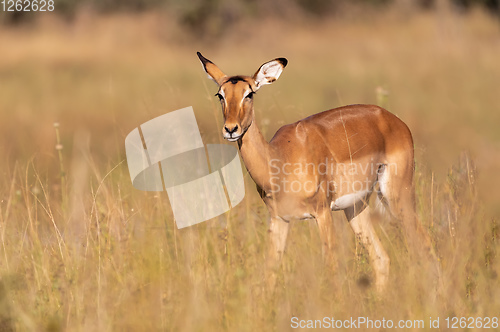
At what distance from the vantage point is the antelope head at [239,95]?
180 inches

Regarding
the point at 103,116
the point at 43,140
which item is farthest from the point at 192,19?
the point at 43,140

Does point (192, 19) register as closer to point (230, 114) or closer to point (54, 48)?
point (54, 48)

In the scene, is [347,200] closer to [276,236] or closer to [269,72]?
[276,236]

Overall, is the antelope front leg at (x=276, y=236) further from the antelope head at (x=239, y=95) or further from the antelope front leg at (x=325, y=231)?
the antelope head at (x=239, y=95)

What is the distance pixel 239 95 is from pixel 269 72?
0.32 m

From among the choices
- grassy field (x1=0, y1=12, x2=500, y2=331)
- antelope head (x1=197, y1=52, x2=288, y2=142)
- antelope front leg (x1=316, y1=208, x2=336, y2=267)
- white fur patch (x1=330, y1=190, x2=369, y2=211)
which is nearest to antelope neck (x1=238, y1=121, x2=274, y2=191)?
antelope head (x1=197, y1=52, x2=288, y2=142)

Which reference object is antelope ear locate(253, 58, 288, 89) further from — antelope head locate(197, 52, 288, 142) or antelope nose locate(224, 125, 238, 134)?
antelope nose locate(224, 125, 238, 134)

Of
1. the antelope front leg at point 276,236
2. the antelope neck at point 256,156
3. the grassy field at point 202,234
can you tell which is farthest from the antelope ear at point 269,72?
the antelope front leg at point 276,236

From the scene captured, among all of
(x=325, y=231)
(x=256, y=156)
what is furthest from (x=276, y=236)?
(x=256, y=156)

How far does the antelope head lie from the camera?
180 inches

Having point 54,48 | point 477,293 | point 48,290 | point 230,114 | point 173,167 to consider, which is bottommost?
point 477,293

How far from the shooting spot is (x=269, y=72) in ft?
16.4

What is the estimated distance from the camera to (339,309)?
13.8 ft

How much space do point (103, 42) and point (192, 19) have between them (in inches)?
214
